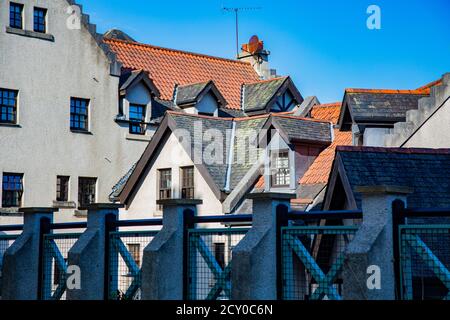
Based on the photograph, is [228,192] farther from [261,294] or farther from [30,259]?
[261,294]

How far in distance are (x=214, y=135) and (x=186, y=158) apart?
166 centimetres

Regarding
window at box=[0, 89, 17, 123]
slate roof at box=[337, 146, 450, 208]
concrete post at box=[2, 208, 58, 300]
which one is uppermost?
window at box=[0, 89, 17, 123]

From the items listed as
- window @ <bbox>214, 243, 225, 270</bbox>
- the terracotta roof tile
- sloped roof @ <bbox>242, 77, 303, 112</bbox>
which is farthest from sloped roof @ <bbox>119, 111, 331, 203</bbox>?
window @ <bbox>214, 243, 225, 270</bbox>

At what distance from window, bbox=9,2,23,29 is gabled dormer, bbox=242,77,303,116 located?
13467 mm

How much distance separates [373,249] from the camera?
9578 mm

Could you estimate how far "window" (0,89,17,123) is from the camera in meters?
36.1

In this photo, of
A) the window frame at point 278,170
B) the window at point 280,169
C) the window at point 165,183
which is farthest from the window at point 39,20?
the window at point 280,169

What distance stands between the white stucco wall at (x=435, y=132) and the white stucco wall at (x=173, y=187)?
9.37 metres

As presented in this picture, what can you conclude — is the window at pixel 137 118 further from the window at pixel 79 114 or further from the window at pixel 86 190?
the window at pixel 86 190

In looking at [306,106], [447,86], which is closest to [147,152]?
[306,106]

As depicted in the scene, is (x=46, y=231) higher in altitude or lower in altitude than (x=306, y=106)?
lower

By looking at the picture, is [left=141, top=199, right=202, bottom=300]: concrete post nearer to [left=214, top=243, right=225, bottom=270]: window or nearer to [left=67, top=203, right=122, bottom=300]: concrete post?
[left=214, top=243, right=225, bottom=270]: window

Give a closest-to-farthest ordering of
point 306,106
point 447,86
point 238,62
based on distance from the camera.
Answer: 1. point 447,86
2. point 306,106
3. point 238,62

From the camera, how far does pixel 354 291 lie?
382 inches
